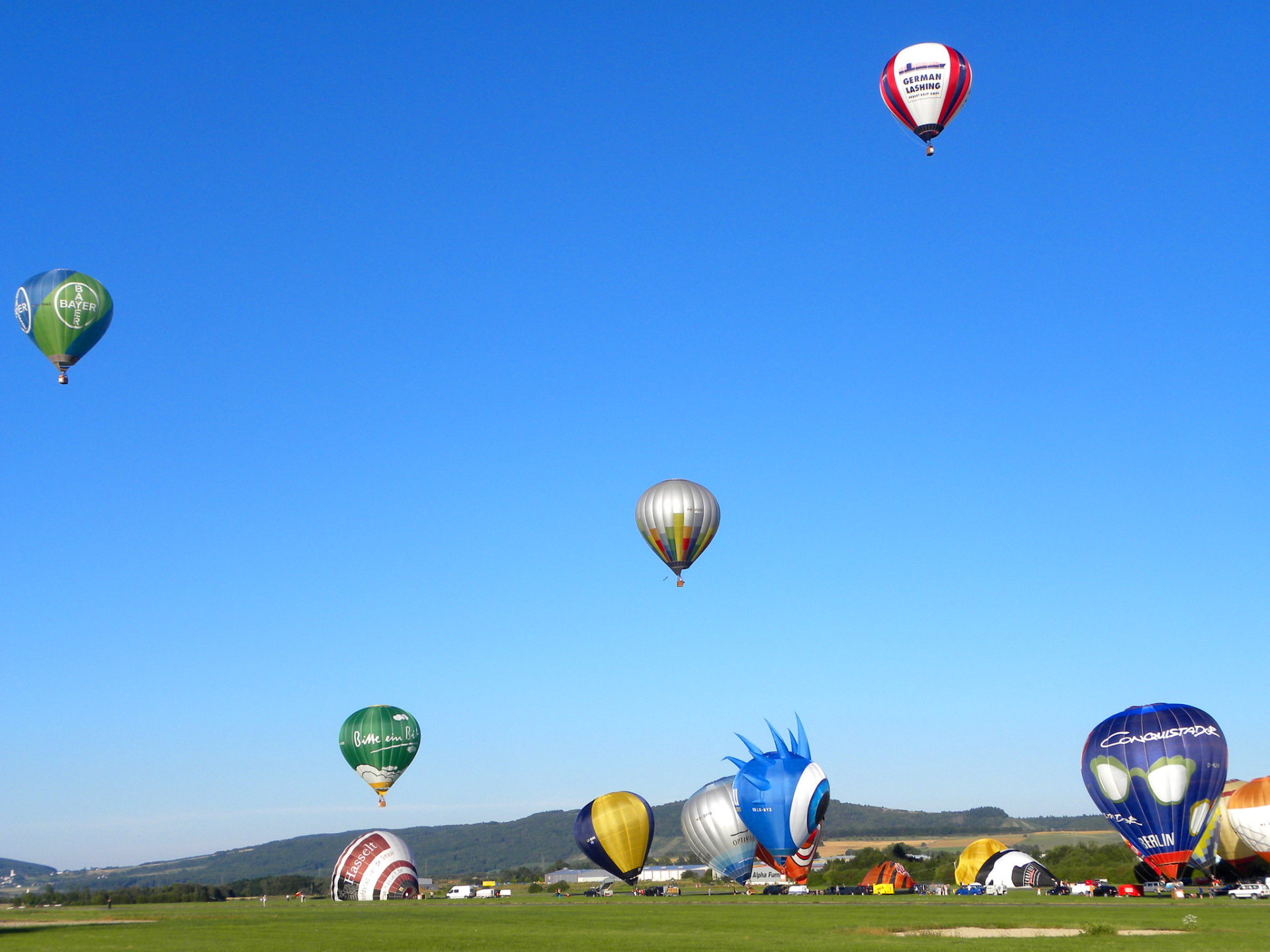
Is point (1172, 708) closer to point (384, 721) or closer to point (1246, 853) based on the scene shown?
point (1246, 853)

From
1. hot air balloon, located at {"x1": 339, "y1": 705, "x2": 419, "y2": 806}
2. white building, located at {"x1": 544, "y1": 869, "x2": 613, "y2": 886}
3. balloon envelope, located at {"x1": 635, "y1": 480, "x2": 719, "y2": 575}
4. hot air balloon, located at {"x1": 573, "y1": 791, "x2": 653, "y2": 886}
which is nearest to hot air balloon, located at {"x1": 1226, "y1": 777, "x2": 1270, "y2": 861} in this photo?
balloon envelope, located at {"x1": 635, "y1": 480, "x2": 719, "y2": 575}

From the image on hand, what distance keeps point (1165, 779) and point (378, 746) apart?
4340 cm

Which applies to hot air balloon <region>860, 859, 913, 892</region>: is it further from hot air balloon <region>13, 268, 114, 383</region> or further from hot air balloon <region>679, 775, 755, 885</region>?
hot air balloon <region>13, 268, 114, 383</region>

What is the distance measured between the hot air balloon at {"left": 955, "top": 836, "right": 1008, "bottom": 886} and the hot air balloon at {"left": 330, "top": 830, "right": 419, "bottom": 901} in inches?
1300

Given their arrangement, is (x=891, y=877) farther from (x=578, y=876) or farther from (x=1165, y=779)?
(x=578, y=876)

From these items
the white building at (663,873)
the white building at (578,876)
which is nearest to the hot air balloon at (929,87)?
the white building at (663,873)

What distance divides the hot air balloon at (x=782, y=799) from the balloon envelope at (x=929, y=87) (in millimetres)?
34570

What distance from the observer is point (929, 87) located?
5044cm

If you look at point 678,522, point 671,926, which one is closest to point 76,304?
point 678,522

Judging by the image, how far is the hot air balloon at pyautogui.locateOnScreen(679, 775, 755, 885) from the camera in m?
72.3

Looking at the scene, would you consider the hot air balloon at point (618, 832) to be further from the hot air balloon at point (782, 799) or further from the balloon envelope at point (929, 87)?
the balloon envelope at point (929, 87)

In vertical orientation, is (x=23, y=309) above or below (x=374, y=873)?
above

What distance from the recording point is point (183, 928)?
158ft

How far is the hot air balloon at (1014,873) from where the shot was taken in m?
A: 65.6
